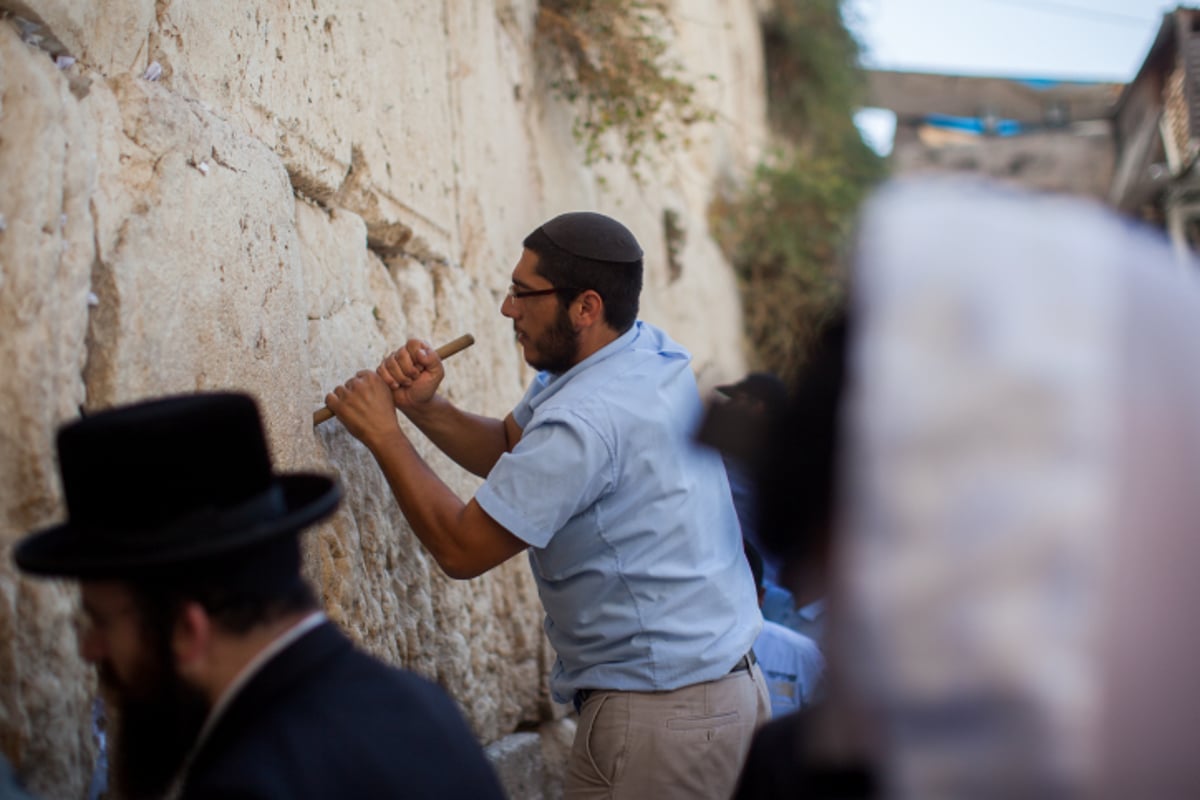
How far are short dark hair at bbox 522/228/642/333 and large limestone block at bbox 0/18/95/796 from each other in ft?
3.67

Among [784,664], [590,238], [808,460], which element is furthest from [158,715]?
[784,664]

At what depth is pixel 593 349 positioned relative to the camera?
2.62 metres

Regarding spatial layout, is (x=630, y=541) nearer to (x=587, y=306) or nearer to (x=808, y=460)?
(x=587, y=306)

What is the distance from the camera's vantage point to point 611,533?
2.35 metres

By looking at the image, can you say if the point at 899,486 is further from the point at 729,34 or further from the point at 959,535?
the point at 729,34

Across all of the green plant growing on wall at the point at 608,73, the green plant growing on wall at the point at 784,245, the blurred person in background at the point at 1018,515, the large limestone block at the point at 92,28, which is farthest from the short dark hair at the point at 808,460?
the green plant growing on wall at the point at 784,245

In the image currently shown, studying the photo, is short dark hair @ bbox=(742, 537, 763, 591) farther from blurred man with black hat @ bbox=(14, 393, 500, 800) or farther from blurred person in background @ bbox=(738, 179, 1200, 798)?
blurred person in background @ bbox=(738, 179, 1200, 798)

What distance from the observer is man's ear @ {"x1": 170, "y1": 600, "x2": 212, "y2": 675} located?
125cm

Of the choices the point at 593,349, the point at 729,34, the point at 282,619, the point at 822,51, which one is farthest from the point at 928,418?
the point at 822,51

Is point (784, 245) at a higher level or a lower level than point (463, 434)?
higher

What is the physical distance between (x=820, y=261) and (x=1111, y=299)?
720 centimetres

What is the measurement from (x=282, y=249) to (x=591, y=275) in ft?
2.29

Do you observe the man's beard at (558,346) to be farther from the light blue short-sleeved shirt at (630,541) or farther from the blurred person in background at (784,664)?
the blurred person in background at (784,664)

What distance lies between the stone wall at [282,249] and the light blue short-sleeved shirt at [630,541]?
1.79 ft
